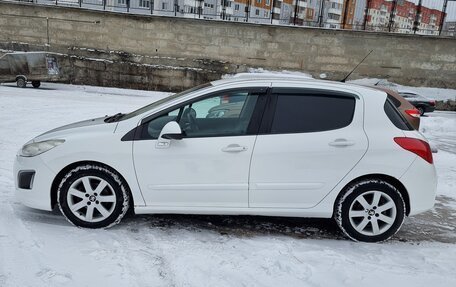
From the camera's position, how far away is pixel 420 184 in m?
4.18

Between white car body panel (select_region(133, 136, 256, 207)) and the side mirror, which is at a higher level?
the side mirror

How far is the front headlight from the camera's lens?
4121 mm

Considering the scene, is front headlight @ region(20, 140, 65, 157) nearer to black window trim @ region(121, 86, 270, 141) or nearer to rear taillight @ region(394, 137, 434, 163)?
black window trim @ region(121, 86, 270, 141)

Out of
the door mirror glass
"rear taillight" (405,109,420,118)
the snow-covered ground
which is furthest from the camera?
"rear taillight" (405,109,420,118)

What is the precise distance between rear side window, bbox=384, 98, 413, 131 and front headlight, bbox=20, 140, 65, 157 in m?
3.36

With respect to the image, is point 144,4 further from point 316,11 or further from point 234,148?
point 234,148

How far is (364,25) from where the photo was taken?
2225 centimetres

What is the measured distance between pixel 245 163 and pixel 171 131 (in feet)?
2.59

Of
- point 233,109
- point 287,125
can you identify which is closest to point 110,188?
point 233,109

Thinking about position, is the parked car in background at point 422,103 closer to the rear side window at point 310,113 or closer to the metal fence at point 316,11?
the metal fence at point 316,11

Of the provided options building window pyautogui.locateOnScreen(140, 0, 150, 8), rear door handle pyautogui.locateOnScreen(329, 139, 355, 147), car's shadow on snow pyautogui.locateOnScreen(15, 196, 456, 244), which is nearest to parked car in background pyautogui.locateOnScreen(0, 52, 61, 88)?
building window pyautogui.locateOnScreen(140, 0, 150, 8)

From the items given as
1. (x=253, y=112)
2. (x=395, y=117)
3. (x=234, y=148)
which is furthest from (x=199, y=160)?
(x=395, y=117)

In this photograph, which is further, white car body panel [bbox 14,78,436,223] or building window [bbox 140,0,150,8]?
building window [bbox 140,0,150,8]

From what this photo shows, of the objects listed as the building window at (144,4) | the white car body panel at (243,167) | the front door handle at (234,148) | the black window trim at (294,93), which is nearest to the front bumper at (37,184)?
Answer: the white car body panel at (243,167)
